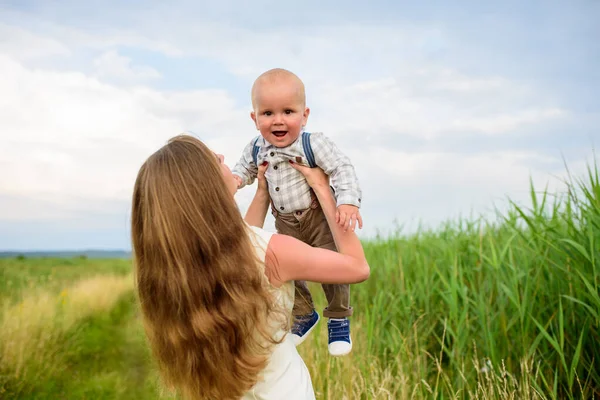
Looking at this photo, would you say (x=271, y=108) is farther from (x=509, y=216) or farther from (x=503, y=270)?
(x=509, y=216)

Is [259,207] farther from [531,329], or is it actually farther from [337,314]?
[531,329]

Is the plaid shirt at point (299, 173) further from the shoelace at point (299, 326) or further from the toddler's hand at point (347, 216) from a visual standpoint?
the shoelace at point (299, 326)

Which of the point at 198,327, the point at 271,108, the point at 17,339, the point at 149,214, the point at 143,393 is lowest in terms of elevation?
the point at 143,393

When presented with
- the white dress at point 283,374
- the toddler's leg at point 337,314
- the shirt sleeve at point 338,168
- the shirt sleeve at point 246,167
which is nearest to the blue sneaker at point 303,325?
the toddler's leg at point 337,314

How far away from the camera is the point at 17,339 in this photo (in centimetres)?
601

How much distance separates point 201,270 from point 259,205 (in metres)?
0.67

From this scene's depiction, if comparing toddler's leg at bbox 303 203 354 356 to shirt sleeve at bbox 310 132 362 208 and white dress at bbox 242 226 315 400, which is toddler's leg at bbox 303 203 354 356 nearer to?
shirt sleeve at bbox 310 132 362 208

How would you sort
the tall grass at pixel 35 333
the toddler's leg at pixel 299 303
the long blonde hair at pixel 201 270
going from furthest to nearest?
1. the tall grass at pixel 35 333
2. the toddler's leg at pixel 299 303
3. the long blonde hair at pixel 201 270

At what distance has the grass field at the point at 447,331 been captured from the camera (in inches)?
152

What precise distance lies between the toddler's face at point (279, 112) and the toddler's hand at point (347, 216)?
0.43 metres

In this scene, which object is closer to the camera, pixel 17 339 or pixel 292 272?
pixel 292 272

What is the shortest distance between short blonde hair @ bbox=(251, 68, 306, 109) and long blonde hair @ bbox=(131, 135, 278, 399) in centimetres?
54

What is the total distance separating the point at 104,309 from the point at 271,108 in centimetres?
881

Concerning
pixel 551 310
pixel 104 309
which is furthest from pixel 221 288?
pixel 104 309
